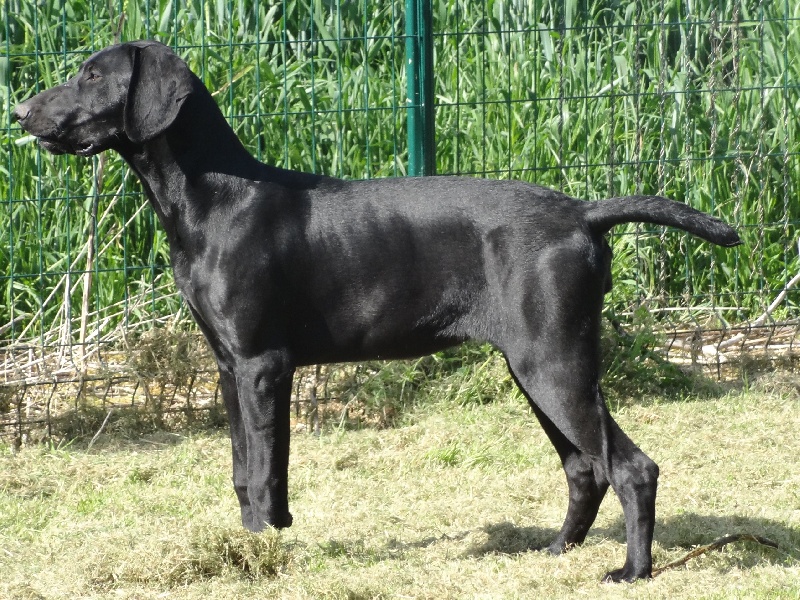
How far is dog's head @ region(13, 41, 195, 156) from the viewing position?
4402 mm

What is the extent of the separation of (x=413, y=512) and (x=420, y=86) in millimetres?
2554

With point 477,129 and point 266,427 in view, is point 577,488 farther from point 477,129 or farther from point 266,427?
point 477,129

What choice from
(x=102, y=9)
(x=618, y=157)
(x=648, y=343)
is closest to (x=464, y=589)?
(x=648, y=343)

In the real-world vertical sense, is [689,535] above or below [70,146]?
below

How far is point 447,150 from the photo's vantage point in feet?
25.6

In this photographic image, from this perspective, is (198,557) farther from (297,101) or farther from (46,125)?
(297,101)

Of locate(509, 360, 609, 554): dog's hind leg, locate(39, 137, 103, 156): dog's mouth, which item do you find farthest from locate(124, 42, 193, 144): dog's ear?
locate(509, 360, 609, 554): dog's hind leg

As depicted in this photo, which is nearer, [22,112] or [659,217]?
[659,217]

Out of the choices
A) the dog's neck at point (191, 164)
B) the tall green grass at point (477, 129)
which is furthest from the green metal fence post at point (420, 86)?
the dog's neck at point (191, 164)

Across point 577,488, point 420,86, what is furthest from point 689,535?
point 420,86

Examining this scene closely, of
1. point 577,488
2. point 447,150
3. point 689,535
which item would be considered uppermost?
point 447,150

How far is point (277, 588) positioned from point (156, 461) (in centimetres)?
209

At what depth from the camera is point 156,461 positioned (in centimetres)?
611

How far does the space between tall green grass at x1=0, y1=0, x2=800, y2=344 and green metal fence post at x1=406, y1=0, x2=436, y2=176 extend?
297mm
